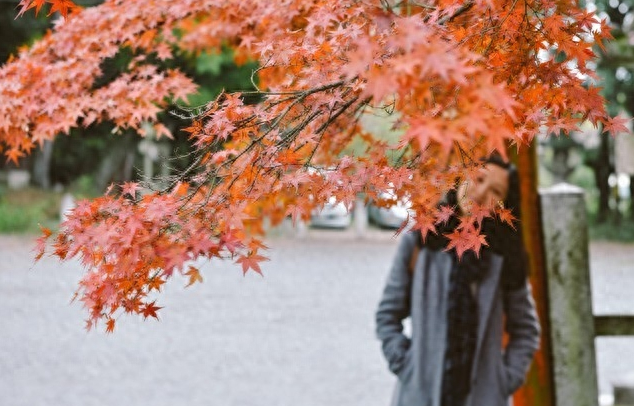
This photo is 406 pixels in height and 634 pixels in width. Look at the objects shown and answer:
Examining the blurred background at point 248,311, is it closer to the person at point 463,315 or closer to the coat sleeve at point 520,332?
the person at point 463,315

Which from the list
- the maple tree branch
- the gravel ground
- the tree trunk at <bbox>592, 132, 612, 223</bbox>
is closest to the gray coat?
the maple tree branch

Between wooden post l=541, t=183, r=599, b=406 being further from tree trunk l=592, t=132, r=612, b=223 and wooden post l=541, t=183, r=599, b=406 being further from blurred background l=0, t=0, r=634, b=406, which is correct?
tree trunk l=592, t=132, r=612, b=223

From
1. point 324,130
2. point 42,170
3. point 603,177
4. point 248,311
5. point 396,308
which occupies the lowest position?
point 248,311

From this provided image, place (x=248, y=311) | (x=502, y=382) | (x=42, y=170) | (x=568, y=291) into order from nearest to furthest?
(x=502, y=382) < (x=568, y=291) < (x=248, y=311) < (x=42, y=170)

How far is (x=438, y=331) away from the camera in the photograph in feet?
8.83

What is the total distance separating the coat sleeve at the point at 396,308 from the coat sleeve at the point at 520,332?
38 cm

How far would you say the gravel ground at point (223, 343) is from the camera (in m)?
5.85

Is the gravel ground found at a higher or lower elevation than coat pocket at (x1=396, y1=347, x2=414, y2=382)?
lower

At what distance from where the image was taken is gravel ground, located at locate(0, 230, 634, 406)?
230 inches

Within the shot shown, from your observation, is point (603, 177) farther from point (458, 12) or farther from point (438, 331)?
point (458, 12)

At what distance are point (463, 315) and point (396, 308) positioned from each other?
29 cm

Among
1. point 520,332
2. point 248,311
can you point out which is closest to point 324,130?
point 520,332

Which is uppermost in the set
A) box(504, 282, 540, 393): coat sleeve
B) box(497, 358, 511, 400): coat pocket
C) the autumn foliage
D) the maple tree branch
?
the maple tree branch

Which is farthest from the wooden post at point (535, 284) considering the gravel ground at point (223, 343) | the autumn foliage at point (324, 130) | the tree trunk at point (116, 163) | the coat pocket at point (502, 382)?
the tree trunk at point (116, 163)
